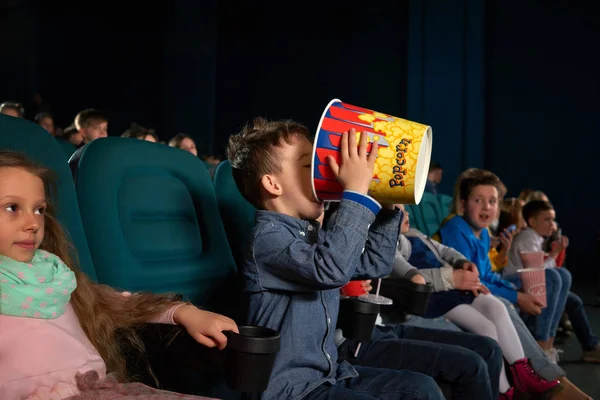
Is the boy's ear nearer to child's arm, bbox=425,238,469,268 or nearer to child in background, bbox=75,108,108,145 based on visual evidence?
child's arm, bbox=425,238,469,268

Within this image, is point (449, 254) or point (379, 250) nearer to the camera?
point (379, 250)

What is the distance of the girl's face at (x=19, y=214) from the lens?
99 cm

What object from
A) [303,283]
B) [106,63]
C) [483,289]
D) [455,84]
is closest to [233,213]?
[303,283]

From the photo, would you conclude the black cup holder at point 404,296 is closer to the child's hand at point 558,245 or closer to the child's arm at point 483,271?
the child's arm at point 483,271

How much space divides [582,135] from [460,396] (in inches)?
255

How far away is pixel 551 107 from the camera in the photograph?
296 inches

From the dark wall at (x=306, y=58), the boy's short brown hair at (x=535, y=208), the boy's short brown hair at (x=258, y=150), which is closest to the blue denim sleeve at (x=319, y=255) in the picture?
the boy's short brown hair at (x=258, y=150)

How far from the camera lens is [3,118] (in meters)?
1.17

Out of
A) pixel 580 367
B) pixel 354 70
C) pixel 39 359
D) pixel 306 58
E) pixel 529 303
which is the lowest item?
pixel 580 367

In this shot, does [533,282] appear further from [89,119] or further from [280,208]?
[89,119]

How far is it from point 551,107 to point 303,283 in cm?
698

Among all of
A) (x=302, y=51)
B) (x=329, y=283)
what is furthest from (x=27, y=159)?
(x=302, y=51)

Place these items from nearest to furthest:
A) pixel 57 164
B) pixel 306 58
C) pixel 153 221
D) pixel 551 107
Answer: pixel 57 164
pixel 153 221
pixel 551 107
pixel 306 58

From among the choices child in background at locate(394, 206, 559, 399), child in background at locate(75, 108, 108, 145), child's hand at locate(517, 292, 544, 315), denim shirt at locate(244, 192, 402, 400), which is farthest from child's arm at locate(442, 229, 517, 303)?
child in background at locate(75, 108, 108, 145)
